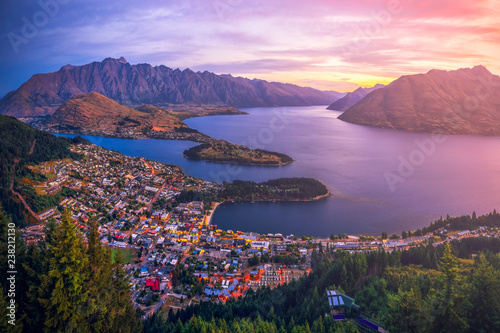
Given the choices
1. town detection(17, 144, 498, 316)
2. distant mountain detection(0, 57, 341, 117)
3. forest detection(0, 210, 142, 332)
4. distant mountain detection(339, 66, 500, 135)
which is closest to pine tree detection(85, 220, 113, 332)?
forest detection(0, 210, 142, 332)

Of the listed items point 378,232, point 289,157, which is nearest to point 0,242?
point 378,232

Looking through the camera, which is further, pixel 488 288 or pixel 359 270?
pixel 359 270

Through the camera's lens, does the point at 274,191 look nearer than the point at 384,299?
No

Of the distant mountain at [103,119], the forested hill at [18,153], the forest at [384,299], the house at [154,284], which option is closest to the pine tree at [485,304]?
the forest at [384,299]

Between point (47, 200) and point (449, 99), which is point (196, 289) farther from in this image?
point (449, 99)

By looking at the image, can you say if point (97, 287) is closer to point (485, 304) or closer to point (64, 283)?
point (64, 283)

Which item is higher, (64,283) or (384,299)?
(64,283)

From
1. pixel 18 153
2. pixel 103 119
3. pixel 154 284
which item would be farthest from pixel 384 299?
pixel 103 119

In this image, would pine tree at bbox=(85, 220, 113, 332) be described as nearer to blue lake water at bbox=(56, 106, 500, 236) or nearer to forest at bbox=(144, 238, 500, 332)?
forest at bbox=(144, 238, 500, 332)
